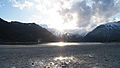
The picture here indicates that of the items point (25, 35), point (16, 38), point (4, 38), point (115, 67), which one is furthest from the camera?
point (25, 35)

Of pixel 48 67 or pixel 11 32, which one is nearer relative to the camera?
pixel 48 67

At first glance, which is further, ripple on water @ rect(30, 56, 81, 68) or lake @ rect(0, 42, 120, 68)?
lake @ rect(0, 42, 120, 68)

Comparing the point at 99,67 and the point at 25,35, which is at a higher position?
the point at 25,35

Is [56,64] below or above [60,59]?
above

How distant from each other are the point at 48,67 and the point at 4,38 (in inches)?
6405

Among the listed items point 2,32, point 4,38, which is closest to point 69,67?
point 4,38

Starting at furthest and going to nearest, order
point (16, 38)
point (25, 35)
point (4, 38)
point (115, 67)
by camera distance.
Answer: point (25, 35) < point (16, 38) < point (4, 38) < point (115, 67)

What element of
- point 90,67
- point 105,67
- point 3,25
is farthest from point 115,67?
point 3,25

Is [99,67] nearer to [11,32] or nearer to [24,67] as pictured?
[24,67]

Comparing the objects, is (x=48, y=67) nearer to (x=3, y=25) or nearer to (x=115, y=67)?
(x=115, y=67)

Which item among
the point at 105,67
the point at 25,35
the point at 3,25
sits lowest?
the point at 105,67

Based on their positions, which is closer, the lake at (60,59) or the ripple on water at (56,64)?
the ripple on water at (56,64)

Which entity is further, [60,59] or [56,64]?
[60,59]

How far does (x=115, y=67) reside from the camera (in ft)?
42.0
